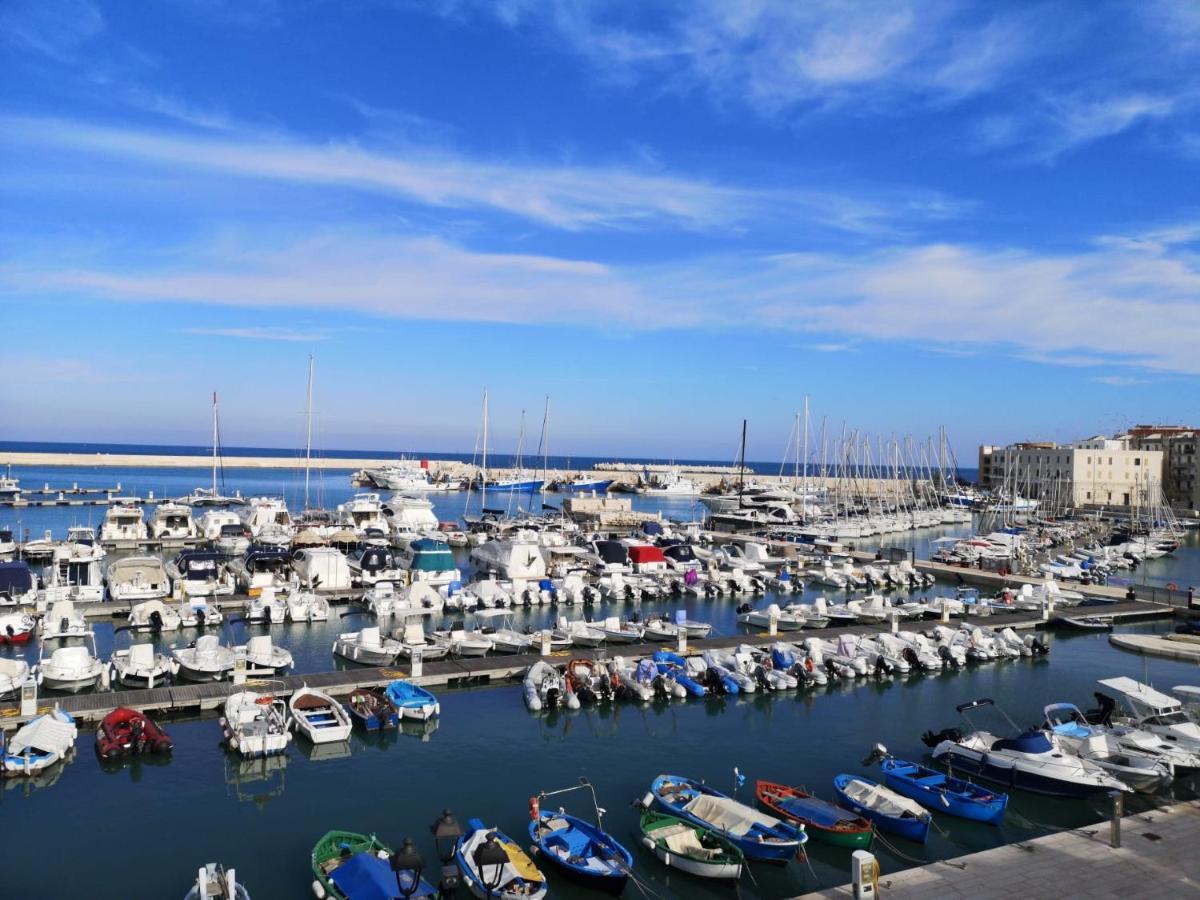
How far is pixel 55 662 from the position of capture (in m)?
24.3

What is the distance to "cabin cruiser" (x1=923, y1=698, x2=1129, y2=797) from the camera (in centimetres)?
1820

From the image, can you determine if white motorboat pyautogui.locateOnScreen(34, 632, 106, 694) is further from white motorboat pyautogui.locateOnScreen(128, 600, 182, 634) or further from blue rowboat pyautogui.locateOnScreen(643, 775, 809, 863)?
blue rowboat pyautogui.locateOnScreen(643, 775, 809, 863)

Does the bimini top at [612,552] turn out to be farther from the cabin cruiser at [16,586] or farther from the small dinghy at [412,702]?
the cabin cruiser at [16,586]

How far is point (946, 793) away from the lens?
1775cm

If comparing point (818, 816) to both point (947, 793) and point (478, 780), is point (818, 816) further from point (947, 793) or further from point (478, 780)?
point (478, 780)

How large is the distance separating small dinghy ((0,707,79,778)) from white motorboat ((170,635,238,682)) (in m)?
5.20

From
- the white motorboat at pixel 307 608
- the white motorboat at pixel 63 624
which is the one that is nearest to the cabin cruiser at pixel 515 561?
the white motorboat at pixel 307 608

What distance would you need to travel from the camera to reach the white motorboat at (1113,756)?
60.3ft

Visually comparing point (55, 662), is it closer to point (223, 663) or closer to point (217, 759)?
point (223, 663)

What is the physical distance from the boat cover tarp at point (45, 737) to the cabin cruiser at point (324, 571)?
2098 cm

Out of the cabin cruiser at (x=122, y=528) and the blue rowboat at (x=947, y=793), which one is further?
the cabin cruiser at (x=122, y=528)

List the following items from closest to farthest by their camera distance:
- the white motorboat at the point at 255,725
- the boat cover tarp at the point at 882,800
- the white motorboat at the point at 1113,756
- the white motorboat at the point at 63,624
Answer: the boat cover tarp at the point at 882,800, the white motorboat at the point at 1113,756, the white motorboat at the point at 255,725, the white motorboat at the point at 63,624

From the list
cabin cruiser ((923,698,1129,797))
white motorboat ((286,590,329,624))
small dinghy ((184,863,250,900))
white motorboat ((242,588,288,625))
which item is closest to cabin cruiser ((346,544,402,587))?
white motorboat ((286,590,329,624))

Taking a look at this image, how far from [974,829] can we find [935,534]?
7123cm
